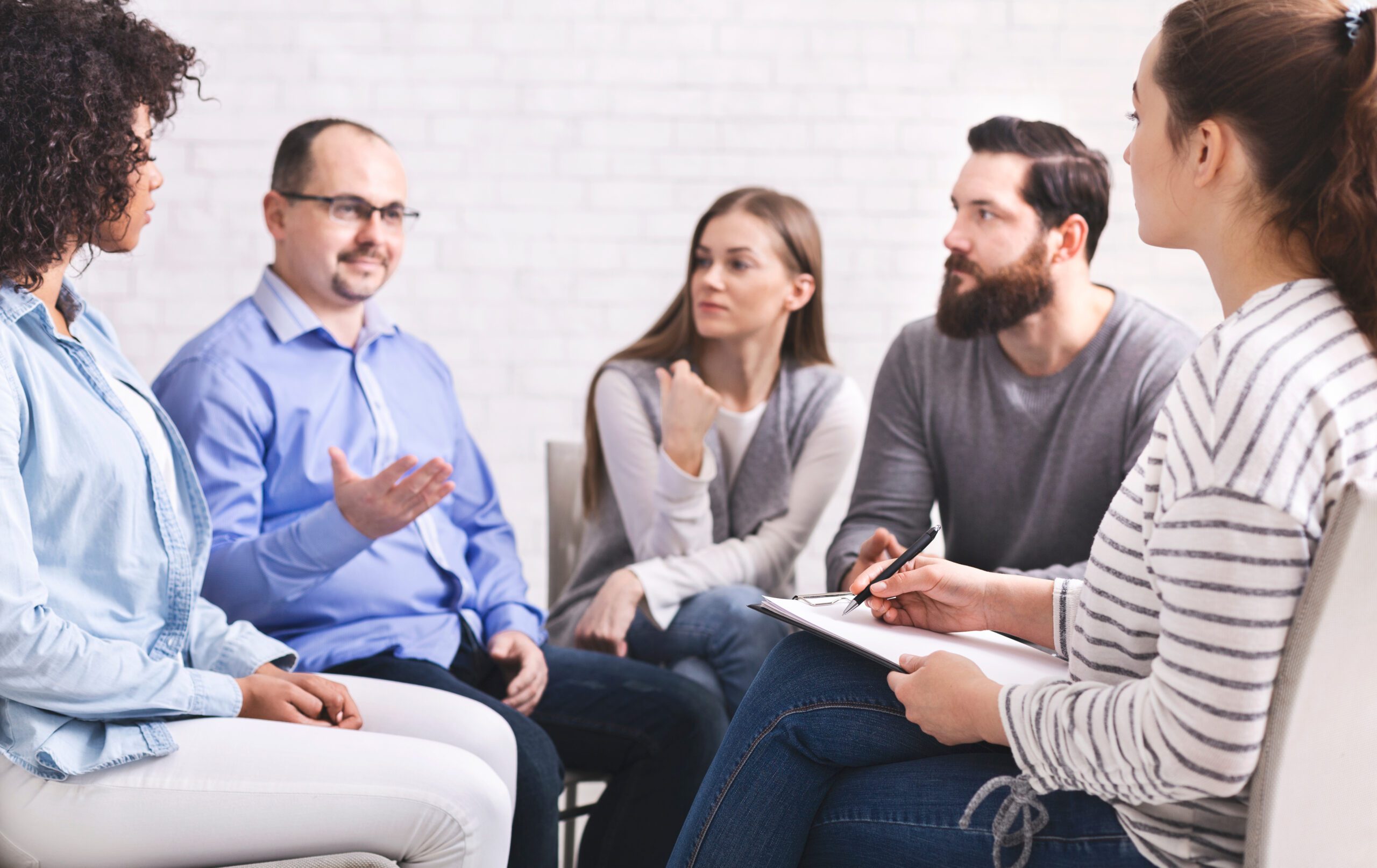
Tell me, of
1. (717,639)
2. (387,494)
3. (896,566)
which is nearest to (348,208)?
(387,494)

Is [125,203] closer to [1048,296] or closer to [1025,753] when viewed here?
[1025,753]

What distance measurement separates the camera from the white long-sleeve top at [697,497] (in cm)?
209

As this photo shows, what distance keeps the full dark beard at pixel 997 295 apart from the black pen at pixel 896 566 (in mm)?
788

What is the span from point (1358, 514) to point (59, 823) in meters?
1.22

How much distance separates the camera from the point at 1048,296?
1.98 m

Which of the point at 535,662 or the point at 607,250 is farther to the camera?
the point at 607,250

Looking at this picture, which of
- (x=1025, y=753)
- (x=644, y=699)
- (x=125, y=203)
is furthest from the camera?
(x=644, y=699)

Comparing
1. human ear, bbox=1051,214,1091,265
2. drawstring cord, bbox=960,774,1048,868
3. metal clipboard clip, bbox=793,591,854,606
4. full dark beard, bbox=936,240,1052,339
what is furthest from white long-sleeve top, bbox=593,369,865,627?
drawstring cord, bbox=960,774,1048,868

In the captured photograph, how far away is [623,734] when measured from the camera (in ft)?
5.96

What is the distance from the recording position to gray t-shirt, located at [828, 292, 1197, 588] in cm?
190

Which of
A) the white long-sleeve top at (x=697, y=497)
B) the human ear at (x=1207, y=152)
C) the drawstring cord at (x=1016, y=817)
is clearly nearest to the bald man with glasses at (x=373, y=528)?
the white long-sleeve top at (x=697, y=497)

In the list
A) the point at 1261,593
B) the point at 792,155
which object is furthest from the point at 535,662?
the point at 792,155

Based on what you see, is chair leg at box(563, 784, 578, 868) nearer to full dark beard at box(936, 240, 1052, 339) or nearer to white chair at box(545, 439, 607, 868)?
white chair at box(545, 439, 607, 868)

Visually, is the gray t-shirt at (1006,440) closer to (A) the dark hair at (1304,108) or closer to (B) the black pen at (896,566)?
(B) the black pen at (896,566)
